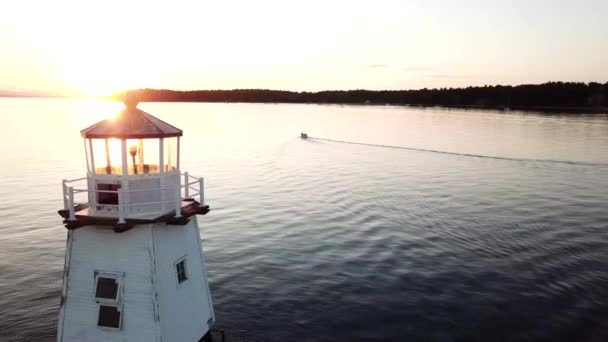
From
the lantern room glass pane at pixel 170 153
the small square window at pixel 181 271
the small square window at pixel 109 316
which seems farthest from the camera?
the small square window at pixel 181 271

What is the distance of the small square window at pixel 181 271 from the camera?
16275 millimetres

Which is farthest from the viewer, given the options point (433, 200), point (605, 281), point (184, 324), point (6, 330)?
point (433, 200)

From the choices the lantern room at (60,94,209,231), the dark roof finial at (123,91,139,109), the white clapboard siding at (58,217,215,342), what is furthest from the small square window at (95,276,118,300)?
the dark roof finial at (123,91,139,109)

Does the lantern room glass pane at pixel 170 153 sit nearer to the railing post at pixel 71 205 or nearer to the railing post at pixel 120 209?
the railing post at pixel 120 209

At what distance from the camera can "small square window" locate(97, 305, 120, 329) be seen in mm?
14961

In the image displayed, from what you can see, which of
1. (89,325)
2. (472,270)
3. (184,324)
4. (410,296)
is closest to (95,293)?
(89,325)

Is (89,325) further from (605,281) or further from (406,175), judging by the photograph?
(406,175)

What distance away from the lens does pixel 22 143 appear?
103875 mm

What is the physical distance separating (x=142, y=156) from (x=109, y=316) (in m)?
5.72

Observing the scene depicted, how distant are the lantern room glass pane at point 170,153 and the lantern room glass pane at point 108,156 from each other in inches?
63.1

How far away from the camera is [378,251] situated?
1352 inches

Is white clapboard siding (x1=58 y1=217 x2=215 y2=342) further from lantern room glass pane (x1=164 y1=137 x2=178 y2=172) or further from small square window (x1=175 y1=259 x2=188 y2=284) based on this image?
lantern room glass pane (x1=164 y1=137 x2=178 y2=172)

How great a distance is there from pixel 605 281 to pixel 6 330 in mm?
36580

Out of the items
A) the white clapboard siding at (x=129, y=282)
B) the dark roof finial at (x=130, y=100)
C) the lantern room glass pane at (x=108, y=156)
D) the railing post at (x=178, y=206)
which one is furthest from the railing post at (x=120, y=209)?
the dark roof finial at (x=130, y=100)
